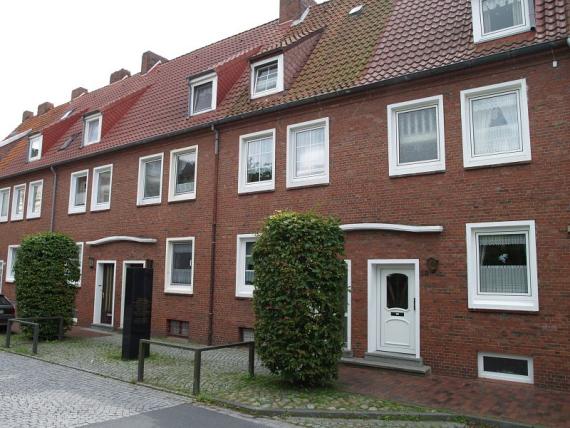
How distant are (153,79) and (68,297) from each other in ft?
35.6

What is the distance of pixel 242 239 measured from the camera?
13.6m

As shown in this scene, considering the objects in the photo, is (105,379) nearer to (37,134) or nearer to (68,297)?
(68,297)

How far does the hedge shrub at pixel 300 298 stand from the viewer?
831 centimetres

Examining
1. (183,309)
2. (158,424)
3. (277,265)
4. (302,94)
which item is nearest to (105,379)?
(158,424)

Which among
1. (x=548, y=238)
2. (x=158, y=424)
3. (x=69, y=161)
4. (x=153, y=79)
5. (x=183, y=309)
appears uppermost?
(x=153, y=79)

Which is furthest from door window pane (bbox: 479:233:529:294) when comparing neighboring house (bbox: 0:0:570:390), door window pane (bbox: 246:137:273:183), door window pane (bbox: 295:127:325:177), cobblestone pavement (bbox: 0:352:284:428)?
door window pane (bbox: 246:137:273:183)

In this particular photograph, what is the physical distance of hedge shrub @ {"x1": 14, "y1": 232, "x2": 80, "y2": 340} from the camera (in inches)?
550

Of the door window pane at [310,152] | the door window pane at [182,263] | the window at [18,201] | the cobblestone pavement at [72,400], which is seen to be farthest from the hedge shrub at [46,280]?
the window at [18,201]

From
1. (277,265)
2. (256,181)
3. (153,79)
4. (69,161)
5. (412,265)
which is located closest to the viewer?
(277,265)

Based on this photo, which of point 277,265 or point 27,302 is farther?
point 27,302

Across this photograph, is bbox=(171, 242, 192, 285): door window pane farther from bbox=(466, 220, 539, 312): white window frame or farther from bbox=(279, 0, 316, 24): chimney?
bbox=(279, 0, 316, 24): chimney

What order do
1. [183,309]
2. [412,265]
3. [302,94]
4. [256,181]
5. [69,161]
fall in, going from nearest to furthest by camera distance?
[412,265] → [302,94] → [256,181] → [183,309] → [69,161]

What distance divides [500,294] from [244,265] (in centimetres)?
656

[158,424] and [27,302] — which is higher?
[27,302]
